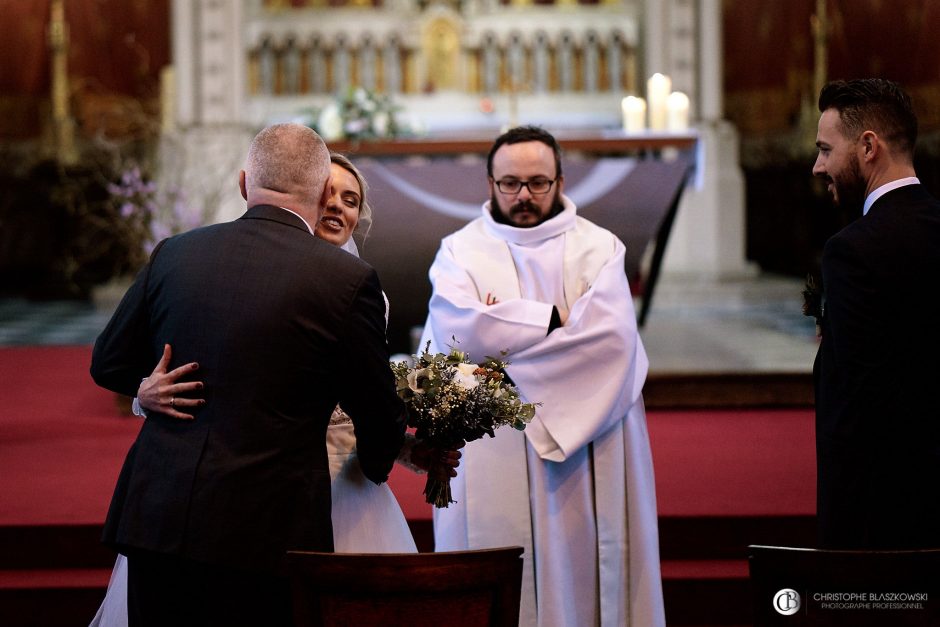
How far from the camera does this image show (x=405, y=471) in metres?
4.61

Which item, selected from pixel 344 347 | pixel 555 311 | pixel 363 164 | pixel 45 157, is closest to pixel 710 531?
pixel 555 311

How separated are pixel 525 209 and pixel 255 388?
4.20 feet

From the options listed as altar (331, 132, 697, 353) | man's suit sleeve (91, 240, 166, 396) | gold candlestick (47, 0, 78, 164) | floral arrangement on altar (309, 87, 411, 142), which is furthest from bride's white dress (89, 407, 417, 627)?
gold candlestick (47, 0, 78, 164)

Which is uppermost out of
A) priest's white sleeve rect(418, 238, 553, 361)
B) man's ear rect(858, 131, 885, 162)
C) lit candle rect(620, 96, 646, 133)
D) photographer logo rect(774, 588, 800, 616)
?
lit candle rect(620, 96, 646, 133)

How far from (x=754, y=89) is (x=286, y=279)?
9105 millimetres

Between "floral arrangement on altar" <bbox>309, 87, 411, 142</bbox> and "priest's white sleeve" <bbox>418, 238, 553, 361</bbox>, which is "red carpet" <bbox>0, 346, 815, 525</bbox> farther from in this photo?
"floral arrangement on altar" <bbox>309, 87, 411, 142</bbox>

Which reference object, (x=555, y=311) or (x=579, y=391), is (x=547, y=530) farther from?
(x=555, y=311)

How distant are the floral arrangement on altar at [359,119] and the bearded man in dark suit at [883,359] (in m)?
4.51

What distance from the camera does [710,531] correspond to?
12.5 feet

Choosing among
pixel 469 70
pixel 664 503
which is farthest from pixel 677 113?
pixel 469 70

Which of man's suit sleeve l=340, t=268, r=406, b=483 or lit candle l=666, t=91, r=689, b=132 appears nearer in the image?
man's suit sleeve l=340, t=268, r=406, b=483

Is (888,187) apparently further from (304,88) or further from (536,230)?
(304,88)

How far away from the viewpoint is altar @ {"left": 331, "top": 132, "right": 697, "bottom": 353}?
5.91 m

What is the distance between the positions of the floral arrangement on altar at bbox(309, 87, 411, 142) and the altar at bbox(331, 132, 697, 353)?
551 mm
